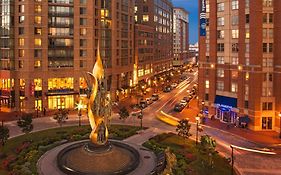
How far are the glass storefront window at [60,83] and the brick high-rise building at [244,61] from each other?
112 ft

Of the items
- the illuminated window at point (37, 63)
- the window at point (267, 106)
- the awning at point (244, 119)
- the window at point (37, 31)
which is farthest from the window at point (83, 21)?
the window at point (267, 106)

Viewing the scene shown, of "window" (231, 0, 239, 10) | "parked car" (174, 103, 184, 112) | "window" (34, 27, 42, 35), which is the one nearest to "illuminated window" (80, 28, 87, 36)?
"window" (34, 27, 42, 35)

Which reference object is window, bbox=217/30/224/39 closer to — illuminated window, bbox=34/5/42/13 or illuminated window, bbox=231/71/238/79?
illuminated window, bbox=231/71/238/79

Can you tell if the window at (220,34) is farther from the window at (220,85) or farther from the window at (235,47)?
the window at (220,85)

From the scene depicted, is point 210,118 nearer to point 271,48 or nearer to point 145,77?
point 271,48

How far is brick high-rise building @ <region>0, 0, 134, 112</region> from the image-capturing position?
75188mm

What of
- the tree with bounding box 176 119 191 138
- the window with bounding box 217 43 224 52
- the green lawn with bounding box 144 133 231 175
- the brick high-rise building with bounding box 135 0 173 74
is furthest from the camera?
the brick high-rise building with bounding box 135 0 173 74

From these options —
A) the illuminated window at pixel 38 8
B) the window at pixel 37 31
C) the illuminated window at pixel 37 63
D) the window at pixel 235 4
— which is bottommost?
the illuminated window at pixel 37 63

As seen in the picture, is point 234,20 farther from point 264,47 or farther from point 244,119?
point 244,119

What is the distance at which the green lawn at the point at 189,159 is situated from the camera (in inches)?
1480

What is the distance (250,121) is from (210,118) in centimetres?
1078

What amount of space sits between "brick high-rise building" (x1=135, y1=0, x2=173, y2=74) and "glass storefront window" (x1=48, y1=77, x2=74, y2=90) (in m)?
58.1

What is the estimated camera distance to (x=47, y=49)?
254 feet

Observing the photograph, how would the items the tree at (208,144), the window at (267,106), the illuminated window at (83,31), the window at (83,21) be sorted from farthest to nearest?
the illuminated window at (83,31) → the window at (83,21) → the window at (267,106) → the tree at (208,144)
